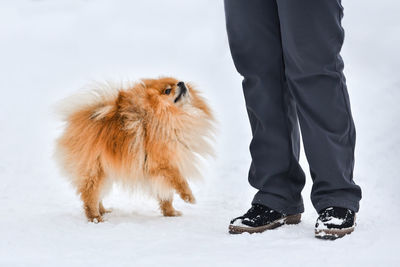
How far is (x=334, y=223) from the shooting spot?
1.77 meters

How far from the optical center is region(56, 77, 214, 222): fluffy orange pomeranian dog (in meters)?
2.44

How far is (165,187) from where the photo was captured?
2457 mm

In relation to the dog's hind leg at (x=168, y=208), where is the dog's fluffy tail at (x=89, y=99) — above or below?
above

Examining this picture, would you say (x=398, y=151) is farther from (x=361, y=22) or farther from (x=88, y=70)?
(x=88, y=70)

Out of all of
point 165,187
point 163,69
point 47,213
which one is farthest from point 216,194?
point 163,69

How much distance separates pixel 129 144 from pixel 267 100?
774mm

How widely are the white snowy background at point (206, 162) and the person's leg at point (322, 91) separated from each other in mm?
200

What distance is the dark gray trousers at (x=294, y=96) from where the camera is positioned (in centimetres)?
177

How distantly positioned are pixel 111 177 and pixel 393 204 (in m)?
1.30

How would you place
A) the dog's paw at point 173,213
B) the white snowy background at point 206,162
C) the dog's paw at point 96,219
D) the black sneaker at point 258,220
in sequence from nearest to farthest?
1. the white snowy background at point 206,162
2. the black sneaker at point 258,220
3. the dog's paw at point 96,219
4. the dog's paw at point 173,213

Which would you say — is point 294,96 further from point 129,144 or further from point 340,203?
point 129,144

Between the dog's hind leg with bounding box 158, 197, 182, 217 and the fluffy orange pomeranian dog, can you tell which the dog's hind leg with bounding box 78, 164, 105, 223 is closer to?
the fluffy orange pomeranian dog

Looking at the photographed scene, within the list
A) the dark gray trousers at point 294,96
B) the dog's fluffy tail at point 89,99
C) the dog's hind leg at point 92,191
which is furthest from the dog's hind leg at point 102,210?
the dark gray trousers at point 294,96

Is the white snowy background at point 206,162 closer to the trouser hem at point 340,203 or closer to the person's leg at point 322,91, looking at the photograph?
the trouser hem at point 340,203
